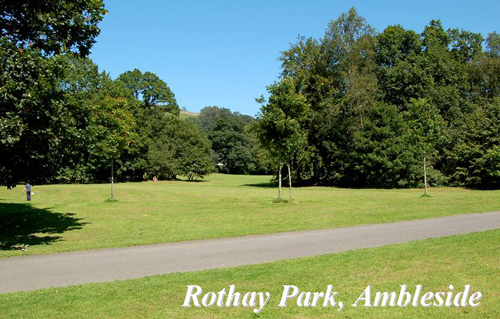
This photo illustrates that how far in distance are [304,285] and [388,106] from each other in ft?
131

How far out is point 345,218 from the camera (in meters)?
16.4

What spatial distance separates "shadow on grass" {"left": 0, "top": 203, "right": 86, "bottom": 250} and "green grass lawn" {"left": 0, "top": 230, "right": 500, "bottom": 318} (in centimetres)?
637

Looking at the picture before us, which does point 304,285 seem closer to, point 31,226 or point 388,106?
point 31,226

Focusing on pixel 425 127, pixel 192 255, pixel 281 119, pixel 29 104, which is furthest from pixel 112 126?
pixel 425 127

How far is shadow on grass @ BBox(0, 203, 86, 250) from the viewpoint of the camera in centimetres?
1240

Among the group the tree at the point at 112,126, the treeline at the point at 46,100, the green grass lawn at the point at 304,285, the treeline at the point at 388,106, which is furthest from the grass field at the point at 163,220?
the treeline at the point at 388,106

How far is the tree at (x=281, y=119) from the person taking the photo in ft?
71.9

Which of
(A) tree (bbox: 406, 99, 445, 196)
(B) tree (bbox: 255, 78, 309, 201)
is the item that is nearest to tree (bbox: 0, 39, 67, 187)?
(B) tree (bbox: 255, 78, 309, 201)

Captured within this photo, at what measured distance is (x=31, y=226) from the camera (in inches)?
609

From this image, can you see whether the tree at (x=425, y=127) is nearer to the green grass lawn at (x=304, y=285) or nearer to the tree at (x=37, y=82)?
the green grass lawn at (x=304, y=285)

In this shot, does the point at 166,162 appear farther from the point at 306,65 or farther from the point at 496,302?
the point at 496,302

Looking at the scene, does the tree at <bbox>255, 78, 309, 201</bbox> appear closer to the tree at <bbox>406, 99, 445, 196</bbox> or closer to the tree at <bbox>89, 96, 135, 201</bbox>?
the tree at <bbox>89, 96, 135, 201</bbox>

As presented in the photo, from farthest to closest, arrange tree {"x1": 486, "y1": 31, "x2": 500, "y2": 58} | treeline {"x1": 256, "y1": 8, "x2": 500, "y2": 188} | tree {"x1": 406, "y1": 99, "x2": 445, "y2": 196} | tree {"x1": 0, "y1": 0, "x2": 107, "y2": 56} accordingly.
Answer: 1. tree {"x1": 486, "y1": 31, "x2": 500, "y2": 58}
2. treeline {"x1": 256, "y1": 8, "x2": 500, "y2": 188}
3. tree {"x1": 406, "y1": 99, "x2": 445, "y2": 196}
4. tree {"x1": 0, "y1": 0, "x2": 107, "y2": 56}

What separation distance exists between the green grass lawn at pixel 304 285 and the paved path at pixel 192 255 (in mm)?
870
